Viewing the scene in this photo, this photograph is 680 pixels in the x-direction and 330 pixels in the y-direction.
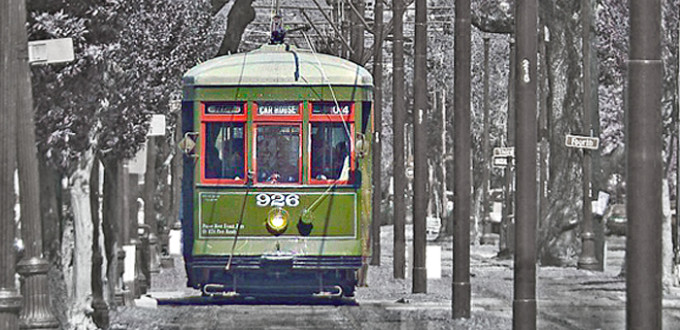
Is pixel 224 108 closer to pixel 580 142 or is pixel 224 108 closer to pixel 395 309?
pixel 395 309

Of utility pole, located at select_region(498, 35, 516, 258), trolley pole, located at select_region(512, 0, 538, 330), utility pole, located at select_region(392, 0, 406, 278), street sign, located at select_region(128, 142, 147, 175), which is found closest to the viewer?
trolley pole, located at select_region(512, 0, 538, 330)

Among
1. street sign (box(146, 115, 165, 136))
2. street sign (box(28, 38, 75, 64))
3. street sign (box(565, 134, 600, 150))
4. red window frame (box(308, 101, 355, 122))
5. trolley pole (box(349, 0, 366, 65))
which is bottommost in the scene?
street sign (box(565, 134, 600, 150))

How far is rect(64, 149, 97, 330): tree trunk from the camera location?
23.4 meters

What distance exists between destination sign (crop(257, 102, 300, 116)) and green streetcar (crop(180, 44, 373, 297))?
1 cm

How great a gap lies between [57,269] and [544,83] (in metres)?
28.5

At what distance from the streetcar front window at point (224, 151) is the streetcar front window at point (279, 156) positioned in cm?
28

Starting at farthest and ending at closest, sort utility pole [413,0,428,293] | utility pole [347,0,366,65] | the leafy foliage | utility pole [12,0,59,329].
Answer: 1. utility pole [347,0,366,65]
2. utility pole [413,0,428,293]
3. the leafy foliage
4. utility pole [12,0,59,329]

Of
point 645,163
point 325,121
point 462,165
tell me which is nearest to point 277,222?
point 325,121

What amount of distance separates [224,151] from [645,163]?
1332cm

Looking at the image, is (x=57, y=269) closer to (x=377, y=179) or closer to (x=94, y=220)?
(x=94, y=220)

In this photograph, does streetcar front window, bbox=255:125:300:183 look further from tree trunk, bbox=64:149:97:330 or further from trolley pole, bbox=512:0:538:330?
trolley pole, bbox=512:0:538:330

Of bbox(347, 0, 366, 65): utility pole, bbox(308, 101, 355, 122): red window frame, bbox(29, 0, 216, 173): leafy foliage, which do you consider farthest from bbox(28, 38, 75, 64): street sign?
bbox(347, 0, 366, 65): utility pole

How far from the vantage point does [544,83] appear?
49.5m

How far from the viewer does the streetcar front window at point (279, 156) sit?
25.5 meters
